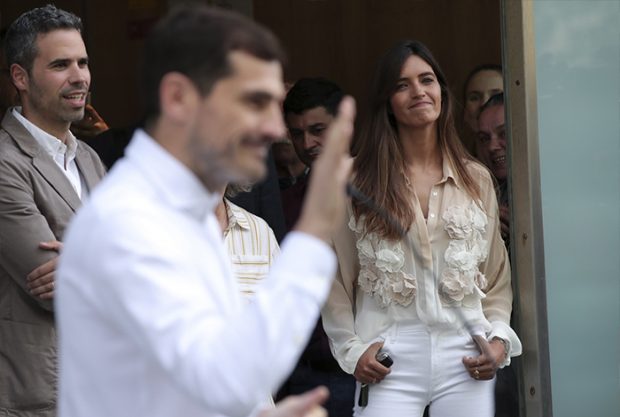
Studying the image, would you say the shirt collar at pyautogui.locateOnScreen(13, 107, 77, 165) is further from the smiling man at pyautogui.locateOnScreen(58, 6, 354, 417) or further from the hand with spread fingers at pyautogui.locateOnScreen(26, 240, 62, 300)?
the smiling man at pyautogui.locateOnScreen(58, 6, 354, 417)

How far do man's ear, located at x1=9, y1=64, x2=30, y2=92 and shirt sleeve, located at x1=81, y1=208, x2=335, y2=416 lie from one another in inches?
82.9

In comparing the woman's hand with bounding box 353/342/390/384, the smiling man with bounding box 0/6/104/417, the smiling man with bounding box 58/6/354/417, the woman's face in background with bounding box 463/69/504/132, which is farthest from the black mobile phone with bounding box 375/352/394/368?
the smiling man with bounding box 58/6/354/417

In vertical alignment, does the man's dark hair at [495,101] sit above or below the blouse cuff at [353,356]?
above

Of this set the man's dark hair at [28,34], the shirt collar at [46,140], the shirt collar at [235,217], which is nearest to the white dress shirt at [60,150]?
the shirt collar at [46,140]

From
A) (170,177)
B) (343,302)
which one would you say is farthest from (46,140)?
(170,177)

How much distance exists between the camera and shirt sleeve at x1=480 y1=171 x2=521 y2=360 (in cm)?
401

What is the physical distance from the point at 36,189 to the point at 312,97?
5.53 ft

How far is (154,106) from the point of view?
188cm

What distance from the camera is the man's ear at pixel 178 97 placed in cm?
180

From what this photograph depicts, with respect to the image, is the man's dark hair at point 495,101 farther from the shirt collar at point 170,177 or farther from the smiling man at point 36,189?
the shirt collar at point 170,177

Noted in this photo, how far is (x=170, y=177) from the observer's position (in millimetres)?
1839

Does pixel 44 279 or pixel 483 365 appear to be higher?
pixel 44 279

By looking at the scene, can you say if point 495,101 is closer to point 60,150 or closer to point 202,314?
point 60,150

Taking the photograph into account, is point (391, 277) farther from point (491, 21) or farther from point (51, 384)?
point (491, 21)
